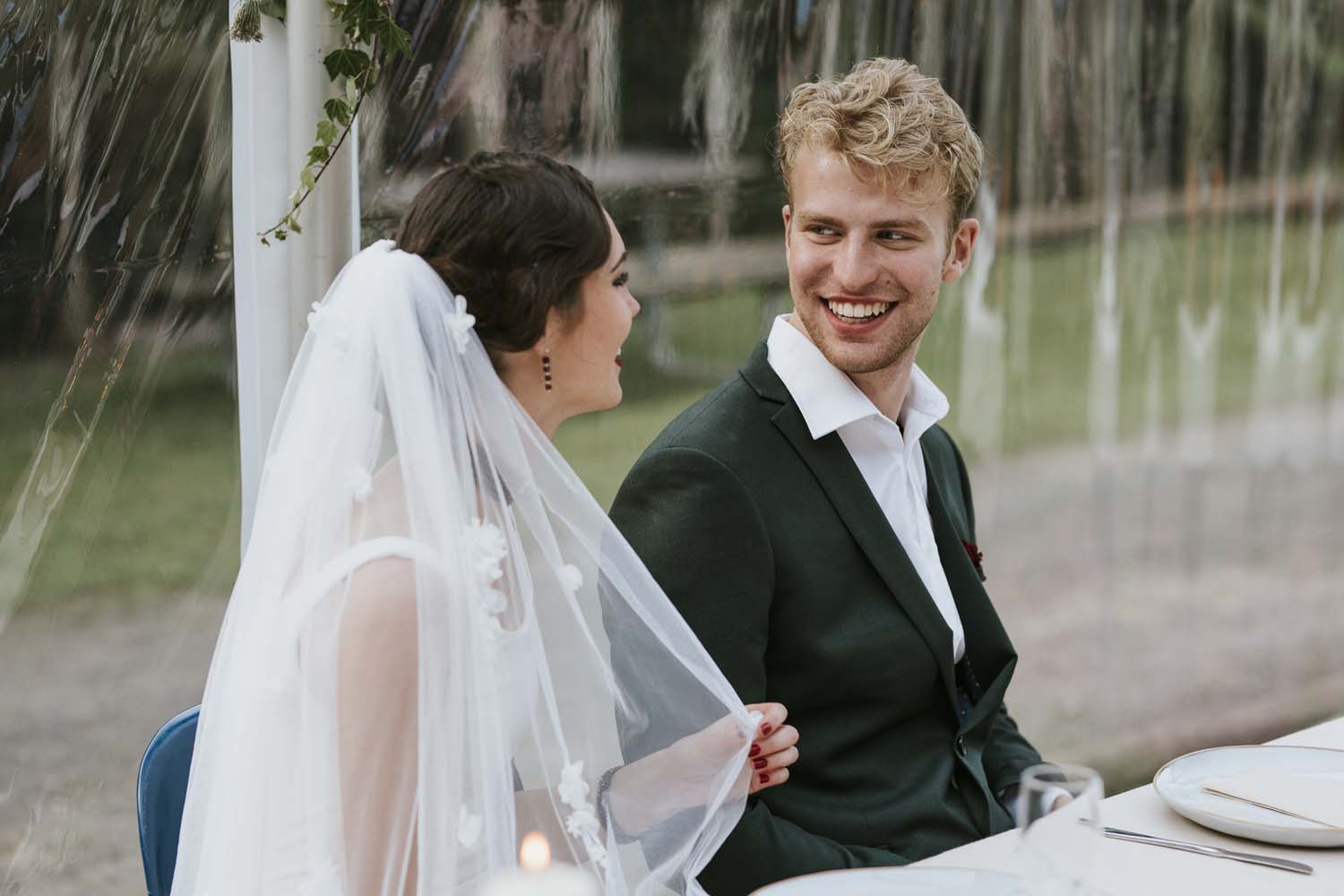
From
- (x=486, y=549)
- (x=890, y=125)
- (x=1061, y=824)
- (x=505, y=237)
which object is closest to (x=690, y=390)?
(x=890, y=125)

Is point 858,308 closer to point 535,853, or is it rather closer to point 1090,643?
point 535,853

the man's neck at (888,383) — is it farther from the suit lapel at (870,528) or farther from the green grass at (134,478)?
the green grass at (134,478)

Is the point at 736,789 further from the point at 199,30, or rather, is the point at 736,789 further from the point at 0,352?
the point at 199,30

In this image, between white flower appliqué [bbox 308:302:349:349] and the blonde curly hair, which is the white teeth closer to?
the blonde curly hair

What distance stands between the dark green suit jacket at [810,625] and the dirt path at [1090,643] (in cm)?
108

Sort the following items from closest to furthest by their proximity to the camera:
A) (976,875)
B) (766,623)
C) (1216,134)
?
1. (976,875)
2. (766,623)
3. (1216,134)

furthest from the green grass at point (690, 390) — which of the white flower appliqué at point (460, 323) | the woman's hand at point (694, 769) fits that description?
the woman's hand at point (694, 769)

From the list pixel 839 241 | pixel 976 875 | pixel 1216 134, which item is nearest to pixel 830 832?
pixel 976 875

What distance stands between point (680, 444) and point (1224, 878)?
3.06 feet

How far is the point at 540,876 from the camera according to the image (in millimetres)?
1711

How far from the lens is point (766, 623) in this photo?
6.93 feet

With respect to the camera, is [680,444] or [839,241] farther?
[839,241]

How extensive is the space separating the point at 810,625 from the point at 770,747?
0.30 meters

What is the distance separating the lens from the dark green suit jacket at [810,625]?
2070 mm
